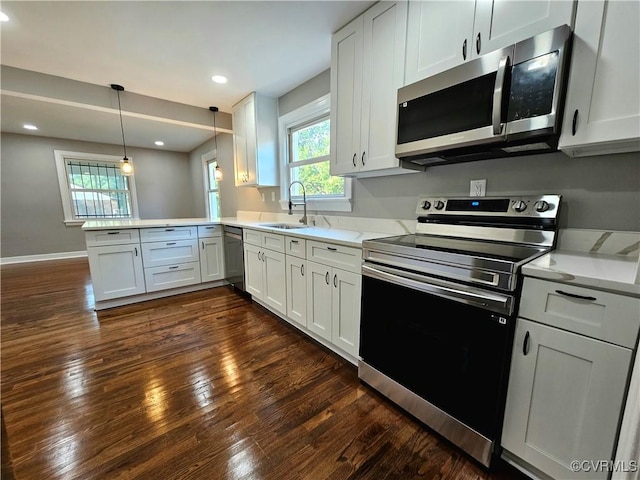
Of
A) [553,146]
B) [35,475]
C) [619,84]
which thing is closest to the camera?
[619,84]

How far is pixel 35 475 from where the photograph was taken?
3.69 ft

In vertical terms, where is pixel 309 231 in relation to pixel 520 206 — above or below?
below

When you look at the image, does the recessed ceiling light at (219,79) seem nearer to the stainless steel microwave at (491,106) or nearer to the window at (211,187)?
the stainless steel microwave at (491,106)

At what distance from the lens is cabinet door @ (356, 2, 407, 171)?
5.43ft

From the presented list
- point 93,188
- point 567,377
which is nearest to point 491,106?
point 567,377

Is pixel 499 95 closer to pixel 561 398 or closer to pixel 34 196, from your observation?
pixel 561 398

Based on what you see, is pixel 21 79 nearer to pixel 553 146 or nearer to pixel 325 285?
pixel 325 285

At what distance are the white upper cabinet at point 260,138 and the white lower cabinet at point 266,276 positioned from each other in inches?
38.7

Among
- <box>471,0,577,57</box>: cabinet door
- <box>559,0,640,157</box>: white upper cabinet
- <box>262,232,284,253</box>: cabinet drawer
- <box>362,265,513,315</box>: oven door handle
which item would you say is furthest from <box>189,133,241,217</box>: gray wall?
<box>559,0,640,157</box>: white upper cabinet

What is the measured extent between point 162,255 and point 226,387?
2132 millimetres

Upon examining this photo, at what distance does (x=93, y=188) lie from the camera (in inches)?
228

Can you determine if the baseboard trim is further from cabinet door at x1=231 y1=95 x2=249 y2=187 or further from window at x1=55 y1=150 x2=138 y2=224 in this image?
cabinet door at x1=231 y1=95 x2=249 y2=187

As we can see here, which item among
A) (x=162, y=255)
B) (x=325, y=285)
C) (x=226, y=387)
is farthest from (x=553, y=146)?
(x=162, y=255)

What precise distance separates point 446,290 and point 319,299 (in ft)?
3.32
